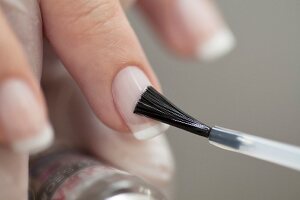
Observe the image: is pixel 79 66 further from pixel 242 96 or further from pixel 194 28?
pixel 242 96

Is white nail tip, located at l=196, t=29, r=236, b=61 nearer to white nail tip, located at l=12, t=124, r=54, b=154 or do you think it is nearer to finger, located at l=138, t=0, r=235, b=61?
finger, located at l=138, t=0, r=235, b=61

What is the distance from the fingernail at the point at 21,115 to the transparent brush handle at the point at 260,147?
0.31 ft

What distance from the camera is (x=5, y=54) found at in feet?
0.73

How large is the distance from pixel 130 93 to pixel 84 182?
0.06 meters

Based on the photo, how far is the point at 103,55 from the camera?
0.88 feet

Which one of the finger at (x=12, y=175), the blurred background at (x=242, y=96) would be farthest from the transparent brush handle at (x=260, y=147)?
the blurred background at (x=242, y=96)

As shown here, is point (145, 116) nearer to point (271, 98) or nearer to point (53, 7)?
point (53, 7)

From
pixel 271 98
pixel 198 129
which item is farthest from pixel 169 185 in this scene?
pixel 271 98

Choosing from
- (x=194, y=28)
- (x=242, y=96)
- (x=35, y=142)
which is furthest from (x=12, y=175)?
(x=242, y=96)

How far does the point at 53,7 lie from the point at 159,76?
240mm

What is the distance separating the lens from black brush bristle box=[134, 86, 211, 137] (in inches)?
10.5

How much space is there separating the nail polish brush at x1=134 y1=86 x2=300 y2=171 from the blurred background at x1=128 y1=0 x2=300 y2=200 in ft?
0.68

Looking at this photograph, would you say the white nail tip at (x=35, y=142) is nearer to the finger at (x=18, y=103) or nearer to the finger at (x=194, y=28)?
the finger at (x=18, y=103)

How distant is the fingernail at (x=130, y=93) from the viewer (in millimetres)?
270
